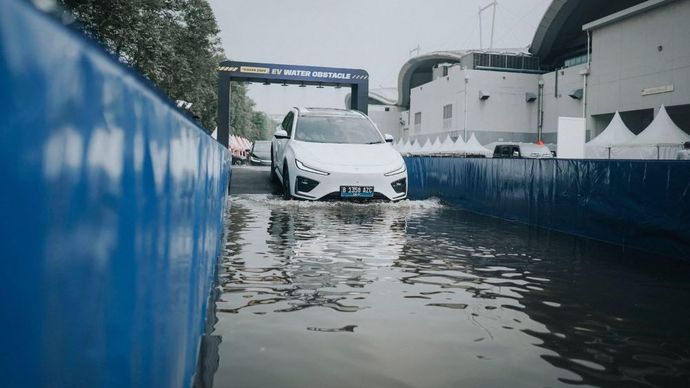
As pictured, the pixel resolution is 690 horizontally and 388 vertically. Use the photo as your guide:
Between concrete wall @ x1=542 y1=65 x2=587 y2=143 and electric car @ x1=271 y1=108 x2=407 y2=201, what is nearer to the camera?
electric car @ x1=271 y1=108 x2=407 y2=201

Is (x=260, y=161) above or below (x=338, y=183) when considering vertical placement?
above

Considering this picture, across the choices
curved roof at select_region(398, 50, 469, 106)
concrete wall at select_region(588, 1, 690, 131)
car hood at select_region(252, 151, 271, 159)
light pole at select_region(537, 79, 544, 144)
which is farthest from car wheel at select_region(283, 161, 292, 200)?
curved roof at select_region(398, 50, 469, 106)

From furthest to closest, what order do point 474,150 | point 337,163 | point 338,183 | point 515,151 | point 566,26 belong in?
1. point 566,26
2. point 474,150
3. point 515,151
4. point 337,163
5. point 338,183

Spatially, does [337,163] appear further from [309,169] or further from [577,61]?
[577,61]

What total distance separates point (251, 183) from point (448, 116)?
36.9m

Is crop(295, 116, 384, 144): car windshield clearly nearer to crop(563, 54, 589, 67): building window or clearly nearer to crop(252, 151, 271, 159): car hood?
crop(252, 151, 271, 159): car hood

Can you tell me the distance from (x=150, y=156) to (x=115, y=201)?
345 mm

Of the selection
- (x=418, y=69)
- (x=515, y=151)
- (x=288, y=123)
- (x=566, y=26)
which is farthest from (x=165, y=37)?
(x=418, y=69)

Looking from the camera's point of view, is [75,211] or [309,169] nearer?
[75,211]

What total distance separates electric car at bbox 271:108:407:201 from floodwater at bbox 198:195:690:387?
11.2 feet

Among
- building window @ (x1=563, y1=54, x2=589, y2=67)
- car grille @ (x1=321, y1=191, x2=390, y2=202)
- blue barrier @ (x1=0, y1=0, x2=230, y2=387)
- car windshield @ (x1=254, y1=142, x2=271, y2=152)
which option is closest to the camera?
blue barrier @ (x1=0, y1=0, x2=230, y2=387)

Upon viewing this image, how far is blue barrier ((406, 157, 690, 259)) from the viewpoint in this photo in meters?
6.66

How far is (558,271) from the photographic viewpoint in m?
5.53

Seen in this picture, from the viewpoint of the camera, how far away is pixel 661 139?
21078mm
